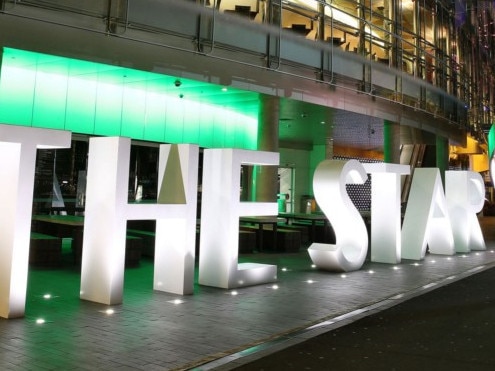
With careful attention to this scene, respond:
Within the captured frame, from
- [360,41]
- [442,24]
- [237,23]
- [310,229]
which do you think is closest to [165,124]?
[237,23]

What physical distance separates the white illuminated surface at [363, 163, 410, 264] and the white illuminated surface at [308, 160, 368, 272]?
133cm

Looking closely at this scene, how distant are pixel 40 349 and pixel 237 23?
413 inches

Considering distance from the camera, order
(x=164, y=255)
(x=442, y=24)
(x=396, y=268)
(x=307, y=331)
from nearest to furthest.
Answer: (x=307, y=331)
(x=164, y=255)
(x=396, y=268)
(x=442, y=24)

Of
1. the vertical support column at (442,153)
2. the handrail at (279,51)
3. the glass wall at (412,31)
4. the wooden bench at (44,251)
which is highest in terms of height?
the glass wall at (412,31)

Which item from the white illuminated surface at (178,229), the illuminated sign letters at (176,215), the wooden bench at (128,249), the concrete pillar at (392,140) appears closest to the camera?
the illuminated sign letters at (176,215)

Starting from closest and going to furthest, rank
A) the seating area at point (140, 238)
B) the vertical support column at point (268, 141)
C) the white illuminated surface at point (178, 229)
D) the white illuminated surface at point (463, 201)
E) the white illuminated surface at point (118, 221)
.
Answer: the white illuminated surface at point (118, 221) < the white illuminated surface at point (178, 229) < the seating area at point (140, 238) < the white illuminated surface at point (463, 201) < the vertical support column at point (268, 141)

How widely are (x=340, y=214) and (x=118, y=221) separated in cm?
483

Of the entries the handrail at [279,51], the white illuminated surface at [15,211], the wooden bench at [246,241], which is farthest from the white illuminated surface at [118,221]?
the wooden bench at [246,241]

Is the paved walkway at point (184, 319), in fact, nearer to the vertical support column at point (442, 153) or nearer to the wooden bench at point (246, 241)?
the wooden bench at point (246, 241)

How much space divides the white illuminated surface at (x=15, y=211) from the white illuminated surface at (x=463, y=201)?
440 inches

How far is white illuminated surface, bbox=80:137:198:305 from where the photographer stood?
6.78 m

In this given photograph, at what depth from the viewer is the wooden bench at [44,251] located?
971cm

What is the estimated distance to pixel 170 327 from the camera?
5.72m

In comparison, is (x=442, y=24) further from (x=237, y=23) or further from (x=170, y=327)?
(x=170, y=327)
